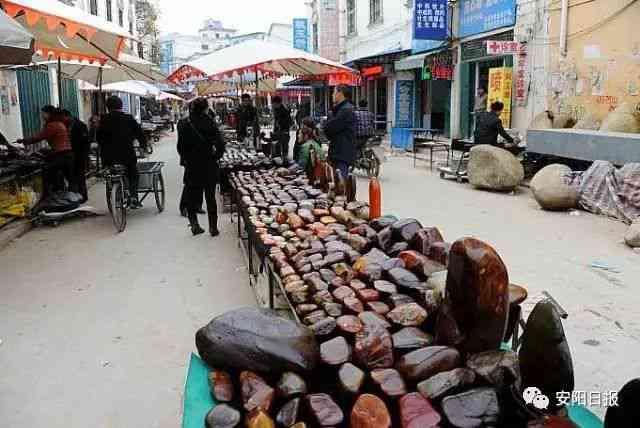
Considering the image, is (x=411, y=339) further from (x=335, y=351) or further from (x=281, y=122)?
(x=281, y=122)

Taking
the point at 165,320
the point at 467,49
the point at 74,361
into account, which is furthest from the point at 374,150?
the point at 74,361

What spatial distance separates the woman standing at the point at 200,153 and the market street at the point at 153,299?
1.53 ft

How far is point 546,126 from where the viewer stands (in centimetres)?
1098

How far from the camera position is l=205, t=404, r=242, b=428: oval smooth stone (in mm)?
1848

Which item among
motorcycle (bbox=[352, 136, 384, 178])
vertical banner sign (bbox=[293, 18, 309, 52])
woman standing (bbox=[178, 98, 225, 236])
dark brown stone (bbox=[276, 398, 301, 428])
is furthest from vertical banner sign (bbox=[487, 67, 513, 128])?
vertical banner sign (bbox=[293, 18, 309, 52])

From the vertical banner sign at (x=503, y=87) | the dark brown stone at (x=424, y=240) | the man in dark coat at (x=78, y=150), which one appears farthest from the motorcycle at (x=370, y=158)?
the dark brown stone at (x=424, y=240)

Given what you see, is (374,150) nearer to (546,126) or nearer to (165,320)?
(546,126)

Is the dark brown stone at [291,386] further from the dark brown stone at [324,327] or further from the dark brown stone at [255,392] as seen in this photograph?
the dark brown stone at [324,327]

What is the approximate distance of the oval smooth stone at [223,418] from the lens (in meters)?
1.85

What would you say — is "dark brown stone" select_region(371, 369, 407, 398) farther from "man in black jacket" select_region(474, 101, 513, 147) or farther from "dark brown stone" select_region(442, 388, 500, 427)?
"man in black jacket" select_region(474, 101, 513, 147)

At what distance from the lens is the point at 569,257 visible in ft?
18.9

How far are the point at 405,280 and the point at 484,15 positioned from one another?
1305 centimetres

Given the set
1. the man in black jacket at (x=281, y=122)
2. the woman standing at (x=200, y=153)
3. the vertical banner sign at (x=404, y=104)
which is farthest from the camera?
the vertical banner sign at (x=404, y=104)

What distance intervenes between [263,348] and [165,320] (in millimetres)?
2445
